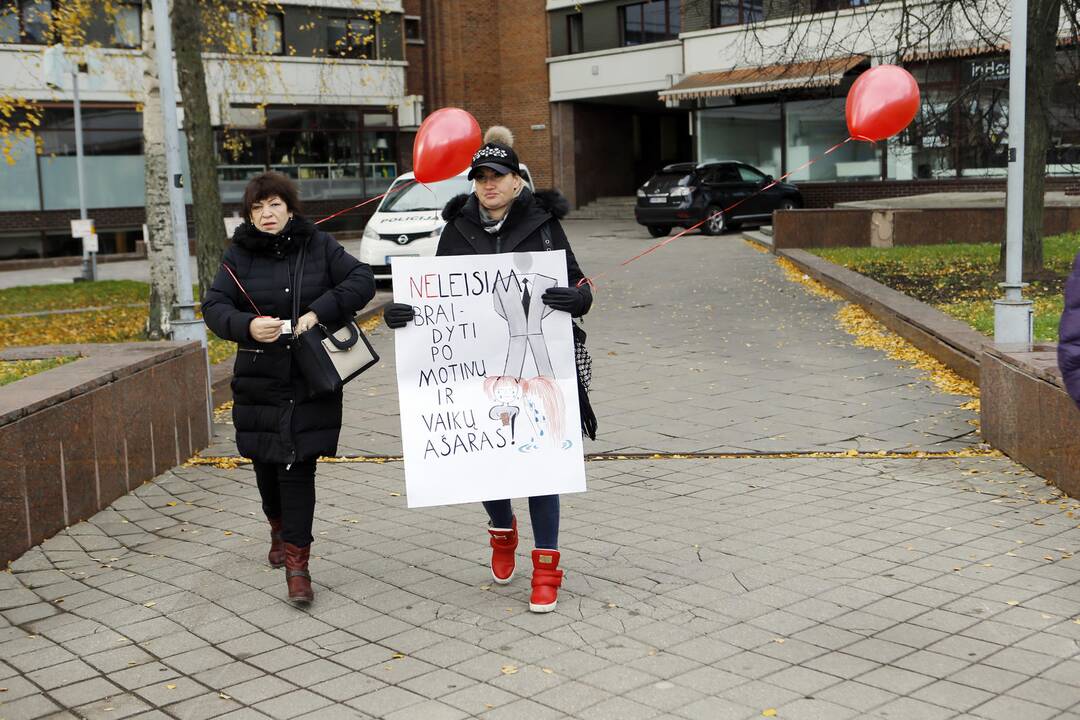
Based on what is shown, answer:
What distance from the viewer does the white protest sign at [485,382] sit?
16.5ft

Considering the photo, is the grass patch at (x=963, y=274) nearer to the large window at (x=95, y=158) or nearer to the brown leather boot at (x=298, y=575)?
the brown leather boot at (x=298, y=575)

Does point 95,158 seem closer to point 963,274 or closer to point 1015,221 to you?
point 963,274

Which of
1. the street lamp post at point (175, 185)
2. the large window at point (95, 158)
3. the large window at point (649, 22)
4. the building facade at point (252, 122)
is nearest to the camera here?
the street lamp post at point (175, 185)

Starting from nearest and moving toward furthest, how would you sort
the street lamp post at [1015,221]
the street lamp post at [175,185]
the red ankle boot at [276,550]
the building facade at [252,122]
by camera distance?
the red ankle boot at [276,550]
the street lamp post at [1015,221]
the street lamp post at [175,185]
the building facade at [252,122]

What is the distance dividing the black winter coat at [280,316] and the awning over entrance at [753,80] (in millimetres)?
23179

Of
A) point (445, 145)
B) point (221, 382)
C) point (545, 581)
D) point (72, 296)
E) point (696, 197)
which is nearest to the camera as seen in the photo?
point (545, 581)

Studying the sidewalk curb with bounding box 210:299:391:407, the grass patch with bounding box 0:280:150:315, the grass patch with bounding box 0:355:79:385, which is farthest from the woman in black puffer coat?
the grass patch with bounding box 0:280:150:315

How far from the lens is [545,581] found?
16.1ft

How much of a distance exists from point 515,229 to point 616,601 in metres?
1.59

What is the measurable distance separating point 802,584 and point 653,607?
0.70 m

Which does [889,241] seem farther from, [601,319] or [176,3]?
[176,3]

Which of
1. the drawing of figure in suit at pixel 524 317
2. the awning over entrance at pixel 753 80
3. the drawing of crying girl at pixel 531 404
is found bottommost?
the drawing of crying girl at pixel 531 404

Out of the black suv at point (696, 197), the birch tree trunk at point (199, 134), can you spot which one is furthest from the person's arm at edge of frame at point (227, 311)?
the black suv at point (696, 197)

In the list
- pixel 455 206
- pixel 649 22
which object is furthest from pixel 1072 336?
pixel 649 22
